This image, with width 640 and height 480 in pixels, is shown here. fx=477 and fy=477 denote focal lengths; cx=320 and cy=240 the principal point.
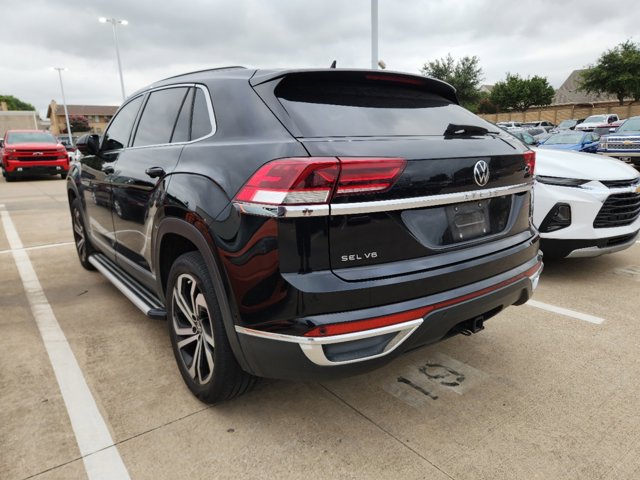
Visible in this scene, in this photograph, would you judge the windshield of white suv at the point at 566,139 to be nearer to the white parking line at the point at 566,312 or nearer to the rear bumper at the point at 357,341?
the white parking line at the point at 566,312

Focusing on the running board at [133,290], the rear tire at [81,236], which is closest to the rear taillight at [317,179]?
the running board at [133,290]

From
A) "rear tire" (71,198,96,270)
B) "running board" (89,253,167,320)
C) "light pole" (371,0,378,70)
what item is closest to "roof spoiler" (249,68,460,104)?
"running board" (89,253,167,320)

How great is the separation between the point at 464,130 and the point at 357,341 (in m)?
1.31

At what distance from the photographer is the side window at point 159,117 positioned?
9.55ft

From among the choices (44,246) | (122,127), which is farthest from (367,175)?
(44,246)

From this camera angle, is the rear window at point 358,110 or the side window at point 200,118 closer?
A: the rear window at point 358,110

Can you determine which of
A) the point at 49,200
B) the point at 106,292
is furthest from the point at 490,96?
the point at 106,292

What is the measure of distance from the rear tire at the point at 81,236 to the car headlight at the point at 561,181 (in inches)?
172

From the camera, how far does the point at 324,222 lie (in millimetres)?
1854

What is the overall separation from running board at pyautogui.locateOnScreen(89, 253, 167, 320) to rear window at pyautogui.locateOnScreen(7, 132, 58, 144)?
1504 cm

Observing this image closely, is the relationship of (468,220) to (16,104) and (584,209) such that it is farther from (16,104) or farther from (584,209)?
(16,104)

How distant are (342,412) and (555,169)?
3.28 m

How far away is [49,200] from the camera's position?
11.2m

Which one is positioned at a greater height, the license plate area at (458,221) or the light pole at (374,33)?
the light pole at (374,33)
